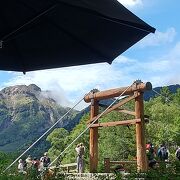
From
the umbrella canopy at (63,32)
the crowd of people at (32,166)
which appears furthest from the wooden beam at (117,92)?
the umbrella canopy at (63,32)

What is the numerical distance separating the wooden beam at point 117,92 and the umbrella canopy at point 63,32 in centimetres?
1083

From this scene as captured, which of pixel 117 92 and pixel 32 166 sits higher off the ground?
pixel 117 92

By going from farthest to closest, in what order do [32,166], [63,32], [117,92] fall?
[117,92] < [32,166] < [63,32]

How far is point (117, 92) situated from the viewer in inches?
695

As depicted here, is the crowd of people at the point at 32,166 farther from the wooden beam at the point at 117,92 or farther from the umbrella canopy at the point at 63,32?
the wooden beam at the point at 117,92

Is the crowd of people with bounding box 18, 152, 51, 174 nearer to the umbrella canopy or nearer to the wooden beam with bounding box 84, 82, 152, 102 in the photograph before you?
the umbrella canopy

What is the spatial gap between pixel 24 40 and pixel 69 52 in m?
0.57

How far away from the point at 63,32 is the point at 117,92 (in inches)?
497

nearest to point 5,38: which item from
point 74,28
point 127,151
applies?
point 74,28

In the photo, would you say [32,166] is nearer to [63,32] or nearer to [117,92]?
[63,32]

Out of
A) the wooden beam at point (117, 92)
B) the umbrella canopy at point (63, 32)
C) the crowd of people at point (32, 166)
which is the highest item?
the wooden beam at point (117, 92)

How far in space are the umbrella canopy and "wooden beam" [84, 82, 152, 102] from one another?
1083 centimetres

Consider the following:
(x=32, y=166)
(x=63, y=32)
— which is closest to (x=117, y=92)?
(x=32, y=166)

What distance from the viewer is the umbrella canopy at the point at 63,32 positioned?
13.8ft
